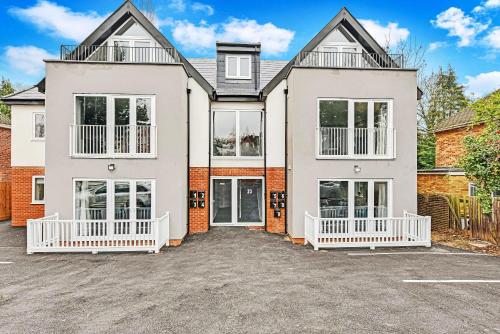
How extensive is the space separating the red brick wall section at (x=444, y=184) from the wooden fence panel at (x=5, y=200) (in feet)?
76.1

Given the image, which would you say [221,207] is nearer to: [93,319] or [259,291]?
[259,291]

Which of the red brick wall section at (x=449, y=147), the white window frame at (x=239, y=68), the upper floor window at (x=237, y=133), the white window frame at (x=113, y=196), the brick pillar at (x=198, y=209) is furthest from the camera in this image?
the red brick wall section at (x=449, y=147)

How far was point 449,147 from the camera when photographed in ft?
65.1

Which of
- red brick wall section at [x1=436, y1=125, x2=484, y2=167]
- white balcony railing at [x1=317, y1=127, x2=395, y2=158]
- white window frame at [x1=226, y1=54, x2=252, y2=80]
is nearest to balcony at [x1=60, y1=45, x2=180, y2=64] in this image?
white window frame at [x1=226, y1=54, x2=252, y2=80]

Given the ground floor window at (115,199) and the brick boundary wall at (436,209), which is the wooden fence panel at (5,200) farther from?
the brick boundary wall at (436,209)

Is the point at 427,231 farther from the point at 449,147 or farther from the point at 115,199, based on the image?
the point at 449,147

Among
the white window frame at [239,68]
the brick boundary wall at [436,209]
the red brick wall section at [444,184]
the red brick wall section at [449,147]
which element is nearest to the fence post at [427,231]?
the brick boundary wall at [436,209]

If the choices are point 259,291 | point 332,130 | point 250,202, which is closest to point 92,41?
point 250,202

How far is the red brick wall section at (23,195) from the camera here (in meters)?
14.2

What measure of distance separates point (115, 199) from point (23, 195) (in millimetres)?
6973

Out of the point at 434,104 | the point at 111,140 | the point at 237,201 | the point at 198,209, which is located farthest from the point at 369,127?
the point at 434,104

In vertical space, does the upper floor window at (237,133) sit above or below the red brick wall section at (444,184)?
above

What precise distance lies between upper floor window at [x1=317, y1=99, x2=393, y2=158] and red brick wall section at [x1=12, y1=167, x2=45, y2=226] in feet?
43.5

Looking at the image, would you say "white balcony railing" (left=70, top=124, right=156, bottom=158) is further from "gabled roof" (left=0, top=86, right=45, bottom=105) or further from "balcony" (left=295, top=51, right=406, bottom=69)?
"balcony" (left=295, top=51, right=406, bottom=69)
